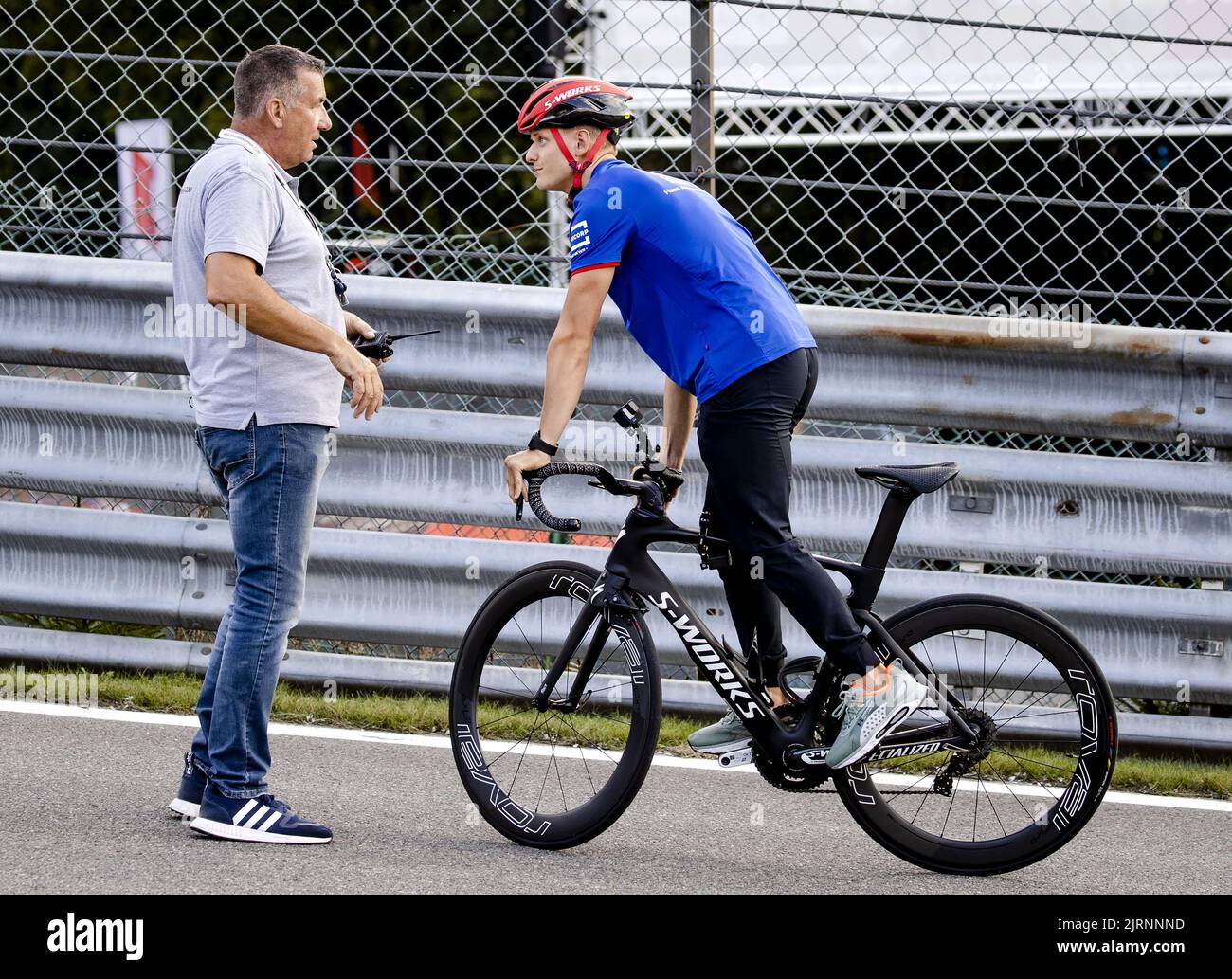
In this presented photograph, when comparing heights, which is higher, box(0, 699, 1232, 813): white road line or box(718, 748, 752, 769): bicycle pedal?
box(718, 748, 752, 769): bicycle pedal

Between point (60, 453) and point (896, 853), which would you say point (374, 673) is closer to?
point (60, 453)

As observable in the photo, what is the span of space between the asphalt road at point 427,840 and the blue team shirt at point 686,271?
47.9 inches

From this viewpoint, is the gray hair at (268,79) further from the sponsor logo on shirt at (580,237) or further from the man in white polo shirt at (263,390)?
the sponsor logo on shirt at (580,237)

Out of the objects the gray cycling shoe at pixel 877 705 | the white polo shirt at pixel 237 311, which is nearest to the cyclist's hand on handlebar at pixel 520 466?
the white polo shirt at pixel 237 311

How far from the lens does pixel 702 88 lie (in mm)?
5035

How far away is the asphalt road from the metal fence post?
1969 mm

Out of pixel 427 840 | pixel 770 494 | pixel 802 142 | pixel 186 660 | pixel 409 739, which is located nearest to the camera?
pixel 770 494

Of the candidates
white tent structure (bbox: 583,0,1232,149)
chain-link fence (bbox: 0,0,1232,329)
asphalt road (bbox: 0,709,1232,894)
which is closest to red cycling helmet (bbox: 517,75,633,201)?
chain-link fence (bbox: 0,0,1232,329)

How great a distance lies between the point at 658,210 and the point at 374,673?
2.20 m

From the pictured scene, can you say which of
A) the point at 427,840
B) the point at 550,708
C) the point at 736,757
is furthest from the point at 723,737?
the point at 427,840

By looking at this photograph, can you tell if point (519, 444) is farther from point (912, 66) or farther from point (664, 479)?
point (912, 66)

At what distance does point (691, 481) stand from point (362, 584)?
117 centimetres

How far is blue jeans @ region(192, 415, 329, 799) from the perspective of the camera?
3.89 meters

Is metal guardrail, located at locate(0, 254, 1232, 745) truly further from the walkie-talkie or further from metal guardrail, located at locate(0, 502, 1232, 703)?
the walkie-talkie
